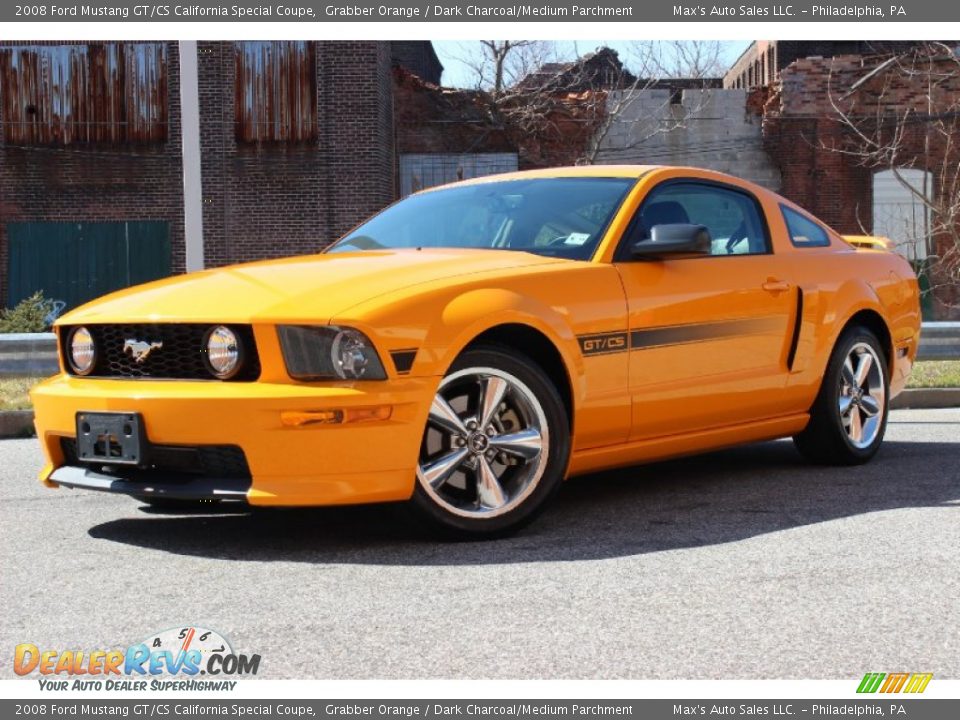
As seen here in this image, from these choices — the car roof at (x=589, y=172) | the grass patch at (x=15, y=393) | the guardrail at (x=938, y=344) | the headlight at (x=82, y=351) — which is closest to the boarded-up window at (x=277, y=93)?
the grass patch at (x=15, y=393)

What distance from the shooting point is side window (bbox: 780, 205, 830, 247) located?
6809mm

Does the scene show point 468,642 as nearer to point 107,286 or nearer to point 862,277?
point 862,277

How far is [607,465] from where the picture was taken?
18.2ft

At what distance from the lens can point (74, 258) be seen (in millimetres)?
25750

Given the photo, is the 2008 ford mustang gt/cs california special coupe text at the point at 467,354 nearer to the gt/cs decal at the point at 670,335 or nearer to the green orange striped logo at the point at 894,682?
the gt/cs decal at the point at 670,335

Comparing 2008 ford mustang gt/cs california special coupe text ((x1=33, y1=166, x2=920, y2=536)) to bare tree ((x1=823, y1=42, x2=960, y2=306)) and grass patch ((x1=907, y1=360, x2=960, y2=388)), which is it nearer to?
grass patch ((x1=907, y1=360, x2=960, y2=388))

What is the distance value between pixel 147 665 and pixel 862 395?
4.78 meters

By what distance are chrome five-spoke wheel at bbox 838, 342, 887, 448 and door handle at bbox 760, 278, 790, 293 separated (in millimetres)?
744

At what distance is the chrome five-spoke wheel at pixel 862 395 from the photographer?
6980mm

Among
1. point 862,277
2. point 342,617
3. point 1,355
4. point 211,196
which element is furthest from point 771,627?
point 211,196

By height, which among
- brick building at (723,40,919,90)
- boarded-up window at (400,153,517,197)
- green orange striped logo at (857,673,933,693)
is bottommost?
green orange striped logo at (857,673,933,693)

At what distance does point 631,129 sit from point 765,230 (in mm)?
21783

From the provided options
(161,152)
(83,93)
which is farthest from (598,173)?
(83,93)
